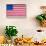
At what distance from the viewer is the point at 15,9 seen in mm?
3068

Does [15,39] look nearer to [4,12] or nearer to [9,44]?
[9,44]

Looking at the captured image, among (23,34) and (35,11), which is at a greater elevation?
(35,11)

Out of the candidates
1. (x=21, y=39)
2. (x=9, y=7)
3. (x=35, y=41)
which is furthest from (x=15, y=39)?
(x=9, y=7)

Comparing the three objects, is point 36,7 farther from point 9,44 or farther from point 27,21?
point 9,44

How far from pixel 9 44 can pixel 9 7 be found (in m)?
0.64

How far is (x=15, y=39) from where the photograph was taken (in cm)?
298

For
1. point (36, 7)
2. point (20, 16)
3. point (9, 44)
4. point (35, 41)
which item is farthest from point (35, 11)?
point (9, 44)

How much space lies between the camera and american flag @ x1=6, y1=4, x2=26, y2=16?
3.06m

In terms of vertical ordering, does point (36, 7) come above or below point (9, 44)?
above

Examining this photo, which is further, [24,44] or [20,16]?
[20,16]

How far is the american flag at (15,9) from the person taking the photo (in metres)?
3.06

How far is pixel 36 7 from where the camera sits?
309 cm

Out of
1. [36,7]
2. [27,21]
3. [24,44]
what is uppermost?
[36,7]

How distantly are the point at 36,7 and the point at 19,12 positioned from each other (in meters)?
0.30
